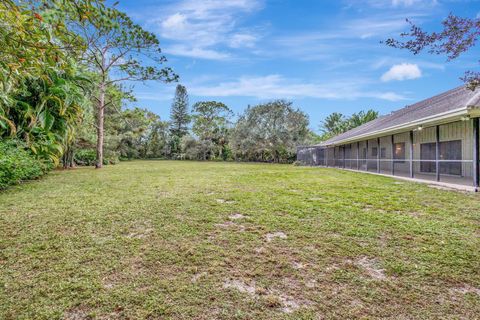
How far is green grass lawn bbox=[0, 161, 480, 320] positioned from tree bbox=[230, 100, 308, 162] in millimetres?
22664

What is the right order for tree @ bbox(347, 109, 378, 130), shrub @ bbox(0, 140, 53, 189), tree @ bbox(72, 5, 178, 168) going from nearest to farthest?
shrub @ bbox(0, 140, 53, 189)
tree @ bbox(72, 5, 178, 168)
tree @ bbox(347, 109, 378, 130)

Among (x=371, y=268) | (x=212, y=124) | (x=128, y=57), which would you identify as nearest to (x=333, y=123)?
(x=212, y=124)

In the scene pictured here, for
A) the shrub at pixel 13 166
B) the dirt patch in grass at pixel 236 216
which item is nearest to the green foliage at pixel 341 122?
the dirt patch in grass at pixel 236 216

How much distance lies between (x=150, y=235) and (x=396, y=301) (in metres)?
2.81

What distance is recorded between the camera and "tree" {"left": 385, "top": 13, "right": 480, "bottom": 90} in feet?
8.38

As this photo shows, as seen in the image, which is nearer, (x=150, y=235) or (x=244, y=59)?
(x=150, y=235)

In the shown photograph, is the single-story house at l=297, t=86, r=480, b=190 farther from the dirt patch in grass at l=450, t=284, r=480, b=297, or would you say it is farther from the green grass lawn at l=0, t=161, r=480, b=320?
the dirt patch in grass at l=450, t=284, r=480, b=297

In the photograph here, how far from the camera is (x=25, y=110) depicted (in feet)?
2.73

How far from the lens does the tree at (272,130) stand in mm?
27266

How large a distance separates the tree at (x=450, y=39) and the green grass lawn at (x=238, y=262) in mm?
2197

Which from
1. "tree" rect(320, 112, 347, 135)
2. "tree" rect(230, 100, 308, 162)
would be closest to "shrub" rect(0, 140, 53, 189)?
"tree" rect(230, 100, 308, 162)

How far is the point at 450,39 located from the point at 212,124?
3301 cm

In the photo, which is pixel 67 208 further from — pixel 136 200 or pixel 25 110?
pixel 25 110

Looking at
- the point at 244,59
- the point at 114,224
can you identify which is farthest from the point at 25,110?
the point at 244,59
